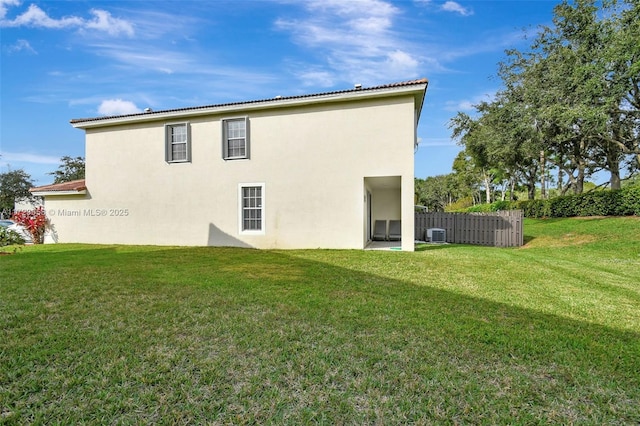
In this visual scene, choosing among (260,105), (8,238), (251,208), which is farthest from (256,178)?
(8,238)

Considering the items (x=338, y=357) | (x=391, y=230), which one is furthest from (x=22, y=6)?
(x=391, y=230)

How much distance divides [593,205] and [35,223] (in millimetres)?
28660

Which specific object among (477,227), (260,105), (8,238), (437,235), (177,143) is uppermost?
(260,105)

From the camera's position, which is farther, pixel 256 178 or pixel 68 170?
pixel 68 170

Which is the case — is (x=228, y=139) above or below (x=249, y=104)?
below

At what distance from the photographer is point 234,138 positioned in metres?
Result: 12.6

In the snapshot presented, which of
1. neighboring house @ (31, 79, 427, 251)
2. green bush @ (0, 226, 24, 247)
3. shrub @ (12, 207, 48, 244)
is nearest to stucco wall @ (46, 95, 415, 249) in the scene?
neighboring house @ (31, 79, 427, 251)

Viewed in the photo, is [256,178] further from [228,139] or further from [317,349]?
[317,349]

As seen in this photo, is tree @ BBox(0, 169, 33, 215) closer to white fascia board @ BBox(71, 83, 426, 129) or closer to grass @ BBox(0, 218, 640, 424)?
white fascia board @ BBox(71, 83, 426, 129)

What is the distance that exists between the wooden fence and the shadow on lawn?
10651 millimetres

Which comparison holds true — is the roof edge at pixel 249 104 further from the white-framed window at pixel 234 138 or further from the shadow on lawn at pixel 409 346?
the shadow on lawn at pixel 409 346

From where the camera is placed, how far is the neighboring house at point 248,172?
36.4 feet

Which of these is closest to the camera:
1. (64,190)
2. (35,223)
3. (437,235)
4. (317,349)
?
(317,349)

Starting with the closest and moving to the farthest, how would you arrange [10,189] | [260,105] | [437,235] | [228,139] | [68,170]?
[260,105]
[228,139]
[437,235]
[10,189]
[68,170]
